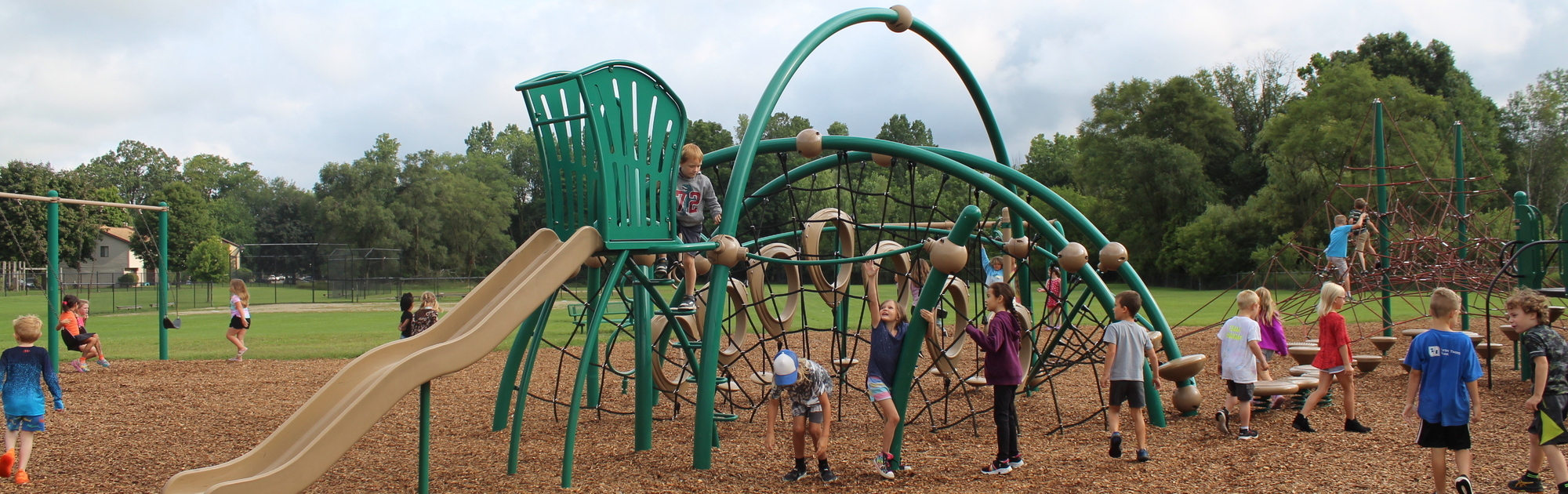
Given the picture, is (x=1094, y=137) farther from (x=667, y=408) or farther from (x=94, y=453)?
(x=94, y=453)

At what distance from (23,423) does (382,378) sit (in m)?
3.60

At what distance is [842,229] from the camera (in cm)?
893

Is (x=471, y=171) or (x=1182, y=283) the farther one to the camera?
(x=471, y=171)

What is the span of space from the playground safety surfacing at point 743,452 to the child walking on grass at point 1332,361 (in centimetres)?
17

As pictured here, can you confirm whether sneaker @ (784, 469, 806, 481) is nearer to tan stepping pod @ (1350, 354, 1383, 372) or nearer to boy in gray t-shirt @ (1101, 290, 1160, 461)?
boy in gray t-shirt @ (1101, 290, 1160, 461)

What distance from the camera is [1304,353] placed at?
8742 mm

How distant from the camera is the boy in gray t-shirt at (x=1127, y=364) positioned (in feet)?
20.0

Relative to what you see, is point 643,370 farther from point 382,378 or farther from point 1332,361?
point 1332,361

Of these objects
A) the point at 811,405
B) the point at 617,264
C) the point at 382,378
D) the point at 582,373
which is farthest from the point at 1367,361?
the point at 382,378

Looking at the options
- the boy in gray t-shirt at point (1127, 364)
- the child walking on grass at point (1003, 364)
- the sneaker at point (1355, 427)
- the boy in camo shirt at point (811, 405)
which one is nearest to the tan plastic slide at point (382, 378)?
the boy in camo shirt at point (811, 405)

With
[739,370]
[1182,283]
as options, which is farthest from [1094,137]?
[739,370]

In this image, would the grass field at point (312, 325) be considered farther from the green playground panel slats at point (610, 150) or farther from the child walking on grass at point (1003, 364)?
the green playground panel slats at point (610, 150)

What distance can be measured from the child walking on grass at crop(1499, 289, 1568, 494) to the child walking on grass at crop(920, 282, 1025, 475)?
8.86 ft

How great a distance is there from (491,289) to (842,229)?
4028 millimetres
